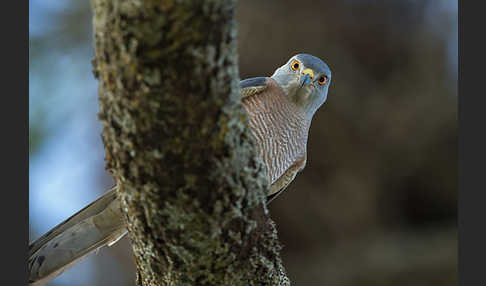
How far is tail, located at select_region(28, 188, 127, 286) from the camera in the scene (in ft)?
7.41

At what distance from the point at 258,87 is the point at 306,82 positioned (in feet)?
1.29

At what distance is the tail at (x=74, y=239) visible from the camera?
226 cm

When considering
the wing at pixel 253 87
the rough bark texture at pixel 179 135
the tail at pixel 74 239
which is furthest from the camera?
the wing at pixel 253 87


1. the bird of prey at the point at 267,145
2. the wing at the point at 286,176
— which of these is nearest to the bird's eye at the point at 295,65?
the bird of prey at the point at 267,145

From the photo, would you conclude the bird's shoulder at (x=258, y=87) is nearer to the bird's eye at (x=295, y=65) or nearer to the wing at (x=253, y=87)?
the wing at (x=253, y=87)

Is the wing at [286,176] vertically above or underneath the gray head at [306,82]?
underneath

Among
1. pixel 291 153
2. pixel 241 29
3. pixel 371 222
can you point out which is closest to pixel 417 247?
pixel 371 222

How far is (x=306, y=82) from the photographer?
337cm

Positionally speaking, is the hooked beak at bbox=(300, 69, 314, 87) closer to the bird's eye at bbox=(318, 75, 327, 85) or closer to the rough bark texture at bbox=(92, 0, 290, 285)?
the bird's eye at bbox=(318, 75, 327, 85)

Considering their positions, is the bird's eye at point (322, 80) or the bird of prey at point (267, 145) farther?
the bird's eye at point (322, 80)

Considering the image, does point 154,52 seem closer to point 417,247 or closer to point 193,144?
point 193,144

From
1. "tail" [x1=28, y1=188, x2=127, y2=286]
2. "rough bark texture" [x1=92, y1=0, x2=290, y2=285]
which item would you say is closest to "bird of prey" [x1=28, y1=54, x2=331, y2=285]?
"tail" [x1=28, y1=188, x2=127, y2=286]

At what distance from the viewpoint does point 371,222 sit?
5.88 metres

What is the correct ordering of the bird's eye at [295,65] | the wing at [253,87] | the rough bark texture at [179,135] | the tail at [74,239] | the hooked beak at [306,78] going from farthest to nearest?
the bird's eye at [295,65], the hooked beak at [306,78], the wing at [253,87], the tail at [74,239], the rough bark texture at [179,135]
